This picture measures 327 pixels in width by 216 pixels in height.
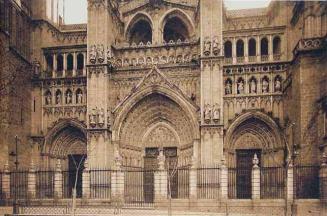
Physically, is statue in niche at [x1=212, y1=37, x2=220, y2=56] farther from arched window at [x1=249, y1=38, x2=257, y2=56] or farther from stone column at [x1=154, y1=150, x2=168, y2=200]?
stone column at [x1=154, y1=150, x2=168, y2=200]

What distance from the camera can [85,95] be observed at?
31656mm

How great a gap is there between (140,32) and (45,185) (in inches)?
539

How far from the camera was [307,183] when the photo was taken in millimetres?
25328

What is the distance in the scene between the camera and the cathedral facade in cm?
2820

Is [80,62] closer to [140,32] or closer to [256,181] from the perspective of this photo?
[140,32]

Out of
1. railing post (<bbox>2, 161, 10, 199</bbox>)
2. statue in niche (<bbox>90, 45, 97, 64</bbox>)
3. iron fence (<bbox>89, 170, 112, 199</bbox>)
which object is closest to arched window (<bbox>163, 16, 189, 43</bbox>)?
statue in niche (<bbox>90, 45, 97, 64</bbox>)

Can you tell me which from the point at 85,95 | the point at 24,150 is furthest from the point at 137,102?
the point at 24,150

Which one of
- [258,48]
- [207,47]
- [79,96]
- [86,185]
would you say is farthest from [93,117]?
[258,48]

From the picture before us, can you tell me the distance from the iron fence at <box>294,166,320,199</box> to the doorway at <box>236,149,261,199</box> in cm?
416

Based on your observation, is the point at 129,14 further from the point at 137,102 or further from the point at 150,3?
the point at 137,102

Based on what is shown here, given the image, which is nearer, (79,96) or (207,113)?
(207,113)

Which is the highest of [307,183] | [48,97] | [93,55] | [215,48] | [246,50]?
[246,50]

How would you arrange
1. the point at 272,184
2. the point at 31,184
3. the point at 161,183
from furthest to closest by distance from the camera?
1. the point at 272,184
2. the point at 31,184
3. the point at 161,183

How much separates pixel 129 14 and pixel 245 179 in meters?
15.0
